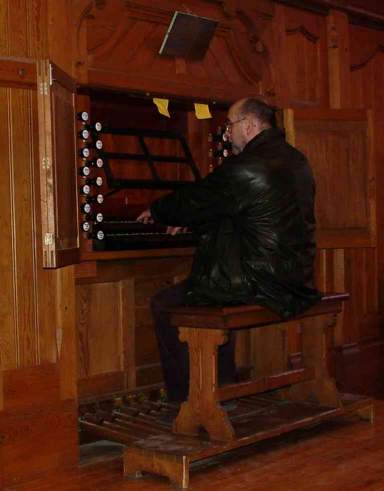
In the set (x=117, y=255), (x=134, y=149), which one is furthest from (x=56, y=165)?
(x=134, y=149)

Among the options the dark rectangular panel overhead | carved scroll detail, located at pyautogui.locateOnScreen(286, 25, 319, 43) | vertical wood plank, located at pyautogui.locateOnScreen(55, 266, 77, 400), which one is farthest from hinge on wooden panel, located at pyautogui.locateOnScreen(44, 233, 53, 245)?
carved scroll detail, located at pyautogui.locateOnScreen(286, 25, 319, 43)

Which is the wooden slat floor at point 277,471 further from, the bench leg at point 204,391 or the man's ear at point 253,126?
the man's ear at point 253,126

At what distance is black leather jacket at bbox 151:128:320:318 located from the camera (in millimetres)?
4082

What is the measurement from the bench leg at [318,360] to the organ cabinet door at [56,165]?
1472 millimetres

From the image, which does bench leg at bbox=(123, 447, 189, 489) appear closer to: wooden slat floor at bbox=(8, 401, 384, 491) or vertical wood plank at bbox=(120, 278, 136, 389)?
wooden slat floor at bbox=(8, 401, 384, 491)

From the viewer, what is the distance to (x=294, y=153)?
14.4ft

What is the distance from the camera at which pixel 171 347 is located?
4477 mm

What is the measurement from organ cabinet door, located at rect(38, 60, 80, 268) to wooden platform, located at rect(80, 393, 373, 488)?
2.97 feet

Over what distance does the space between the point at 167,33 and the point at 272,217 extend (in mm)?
1280

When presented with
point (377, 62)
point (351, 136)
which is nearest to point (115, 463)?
point (351, 136)

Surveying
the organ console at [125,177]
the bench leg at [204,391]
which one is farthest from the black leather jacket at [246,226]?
the organ console at [125,177]

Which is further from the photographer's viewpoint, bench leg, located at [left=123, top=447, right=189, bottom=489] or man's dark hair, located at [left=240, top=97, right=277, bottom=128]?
man's dark hair, located at [left=240, top=97, right=277, bottom=128]

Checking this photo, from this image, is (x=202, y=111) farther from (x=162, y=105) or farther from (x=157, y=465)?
(x=157, y=465)

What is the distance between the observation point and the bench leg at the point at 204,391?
13.0 ft
